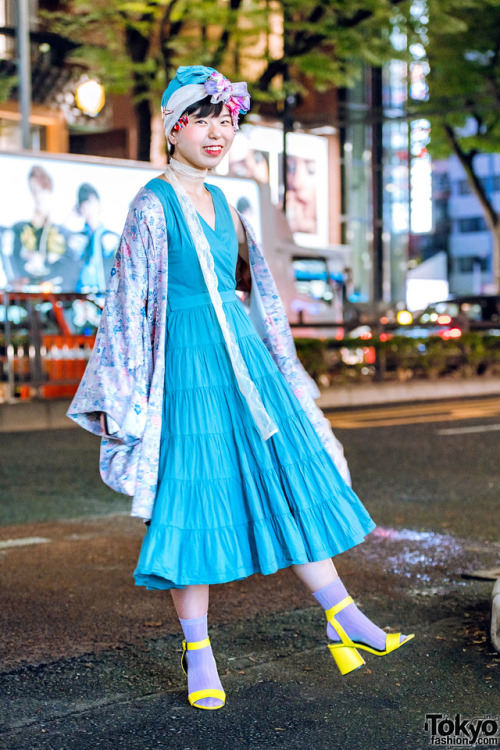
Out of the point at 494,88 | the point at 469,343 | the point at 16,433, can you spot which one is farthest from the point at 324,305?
the point at 16,433

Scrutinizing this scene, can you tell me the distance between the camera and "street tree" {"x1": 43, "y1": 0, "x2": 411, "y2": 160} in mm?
17047

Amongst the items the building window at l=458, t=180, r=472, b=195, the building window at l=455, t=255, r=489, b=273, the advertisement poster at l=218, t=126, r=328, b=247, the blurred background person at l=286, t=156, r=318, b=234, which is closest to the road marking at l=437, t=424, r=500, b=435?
the advertisement poster at l=218, t=126, r=328, b=247

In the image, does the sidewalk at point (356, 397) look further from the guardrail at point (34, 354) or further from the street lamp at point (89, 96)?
the street lamp at point (89, 96)

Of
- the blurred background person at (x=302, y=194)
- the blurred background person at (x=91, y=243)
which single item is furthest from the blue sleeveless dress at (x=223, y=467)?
the blurred background person at (x=302, y=194)

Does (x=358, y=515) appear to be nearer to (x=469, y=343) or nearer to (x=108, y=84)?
(x=469, y=343)

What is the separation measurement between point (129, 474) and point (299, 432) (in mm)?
567

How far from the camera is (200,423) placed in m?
3.20

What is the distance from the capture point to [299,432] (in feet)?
10.9

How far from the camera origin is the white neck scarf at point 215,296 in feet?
10.5

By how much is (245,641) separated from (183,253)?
4.82 ft

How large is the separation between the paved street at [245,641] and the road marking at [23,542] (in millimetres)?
12

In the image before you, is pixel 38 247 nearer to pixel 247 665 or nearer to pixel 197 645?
pixel 247 665

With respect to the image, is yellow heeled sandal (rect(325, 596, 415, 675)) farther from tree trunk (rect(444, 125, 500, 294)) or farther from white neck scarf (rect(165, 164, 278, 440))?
tree trunk (rect(444, 125, 500, 294))

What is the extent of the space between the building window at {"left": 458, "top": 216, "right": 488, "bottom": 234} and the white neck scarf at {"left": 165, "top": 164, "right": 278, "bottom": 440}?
8795cm
